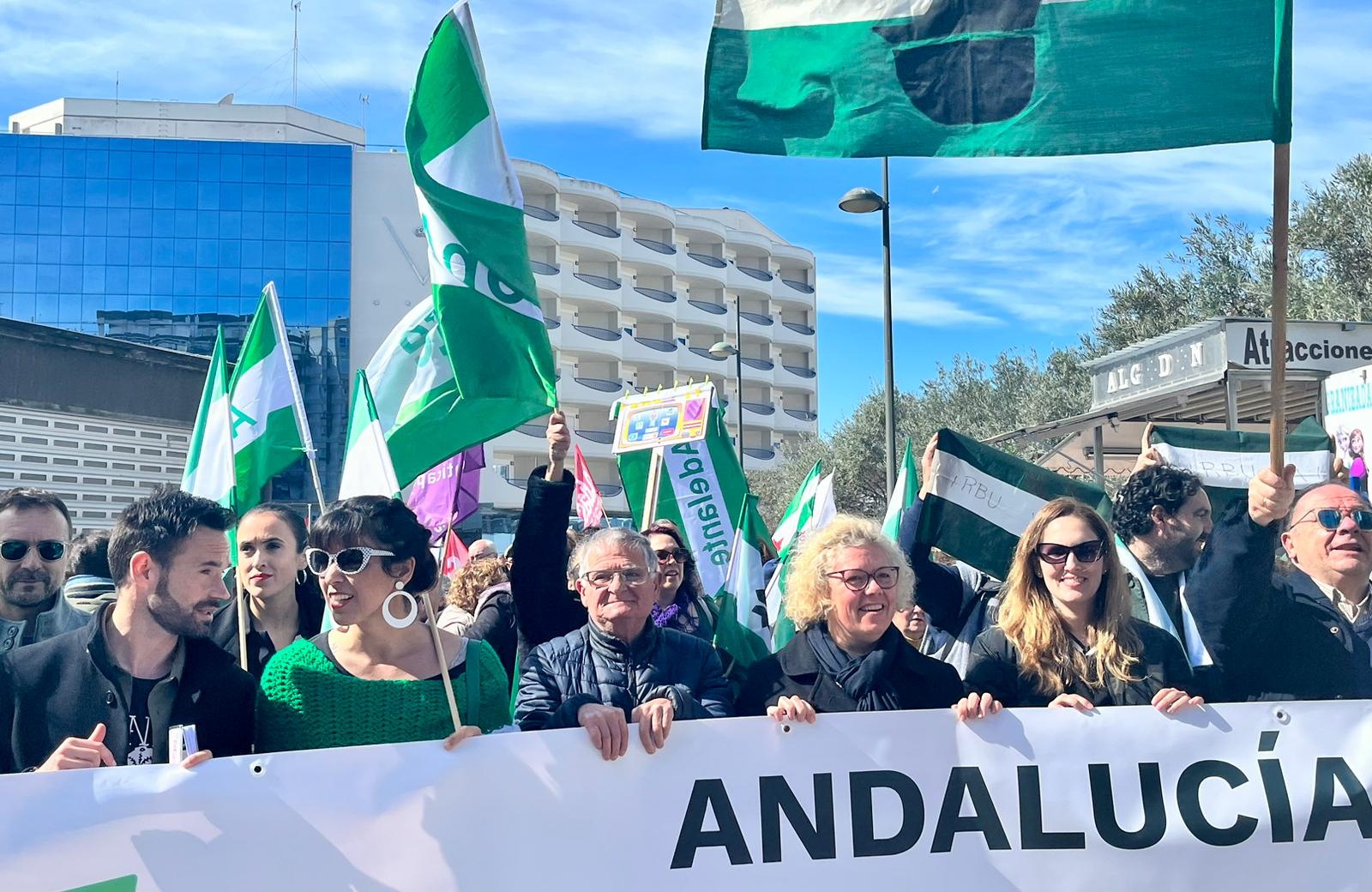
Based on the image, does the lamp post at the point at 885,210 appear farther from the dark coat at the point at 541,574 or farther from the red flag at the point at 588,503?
the dark coat at the point at 541,574

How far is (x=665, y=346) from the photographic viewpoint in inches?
2746

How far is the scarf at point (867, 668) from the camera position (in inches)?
133

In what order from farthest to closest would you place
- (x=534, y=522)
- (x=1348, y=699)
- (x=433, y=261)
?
(x=433, y=261) → (x=534, y=522) → (x=1348, y=699)

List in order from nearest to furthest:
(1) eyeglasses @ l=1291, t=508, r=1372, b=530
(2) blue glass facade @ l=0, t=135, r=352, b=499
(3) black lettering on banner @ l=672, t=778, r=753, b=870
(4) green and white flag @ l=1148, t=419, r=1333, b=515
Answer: (3) black lettering on banner @ l=672, t=778, r=753, b=870 → (1) eyeglasses @ l=1291, t=508, r=1372, b=530 → (4) green and white flag @ l=1148, t=419, r=1333, b=515 → (2) blue glass facade @ l=0, t=135, r=352, b=499

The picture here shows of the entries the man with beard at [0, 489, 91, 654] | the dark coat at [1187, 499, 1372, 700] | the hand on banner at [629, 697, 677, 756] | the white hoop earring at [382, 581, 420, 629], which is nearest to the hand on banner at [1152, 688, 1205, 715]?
the dark coat at [1187, 499, 1372, 700]

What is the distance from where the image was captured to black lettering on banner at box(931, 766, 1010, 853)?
328 cm

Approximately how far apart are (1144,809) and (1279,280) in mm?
1396

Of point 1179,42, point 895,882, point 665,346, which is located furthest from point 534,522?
point 665,346

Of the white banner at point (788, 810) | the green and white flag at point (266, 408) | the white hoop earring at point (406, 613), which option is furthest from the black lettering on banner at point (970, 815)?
the green and white flag at point (266, 408)

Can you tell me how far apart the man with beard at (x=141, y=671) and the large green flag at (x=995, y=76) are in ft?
6.10

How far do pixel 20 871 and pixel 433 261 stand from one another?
9.63ft

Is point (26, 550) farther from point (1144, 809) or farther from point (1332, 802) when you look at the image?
point (1332, 802)

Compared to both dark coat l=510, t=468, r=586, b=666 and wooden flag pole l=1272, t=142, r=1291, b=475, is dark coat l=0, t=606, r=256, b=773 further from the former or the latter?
wooden flag pole l=1272, t=142, r=1291, b=475

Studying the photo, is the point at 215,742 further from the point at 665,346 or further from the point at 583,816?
the point at 665,346
